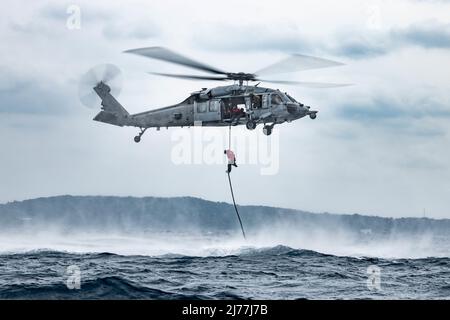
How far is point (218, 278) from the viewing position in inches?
1369

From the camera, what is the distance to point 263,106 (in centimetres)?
3672

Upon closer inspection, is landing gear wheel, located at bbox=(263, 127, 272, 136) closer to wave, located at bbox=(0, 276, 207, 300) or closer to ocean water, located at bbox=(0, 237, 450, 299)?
ocean water, located at bbox=(0, 237, 450, 299)

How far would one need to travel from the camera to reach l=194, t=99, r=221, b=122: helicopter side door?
37344 mm

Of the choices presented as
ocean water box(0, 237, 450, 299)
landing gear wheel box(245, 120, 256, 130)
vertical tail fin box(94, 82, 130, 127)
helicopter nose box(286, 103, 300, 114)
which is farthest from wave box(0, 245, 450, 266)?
helicopter nose box(286, 103, 300, 114)

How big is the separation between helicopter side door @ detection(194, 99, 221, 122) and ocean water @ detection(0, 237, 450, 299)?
317 inches

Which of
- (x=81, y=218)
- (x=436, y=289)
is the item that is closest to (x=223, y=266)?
(x=436, y=289)

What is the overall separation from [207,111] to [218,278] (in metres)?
8.82

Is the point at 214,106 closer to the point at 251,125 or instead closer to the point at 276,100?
the point at 251,125

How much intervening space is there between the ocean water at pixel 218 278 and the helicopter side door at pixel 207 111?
26.4 ft

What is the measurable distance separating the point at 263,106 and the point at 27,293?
14.9 meters
